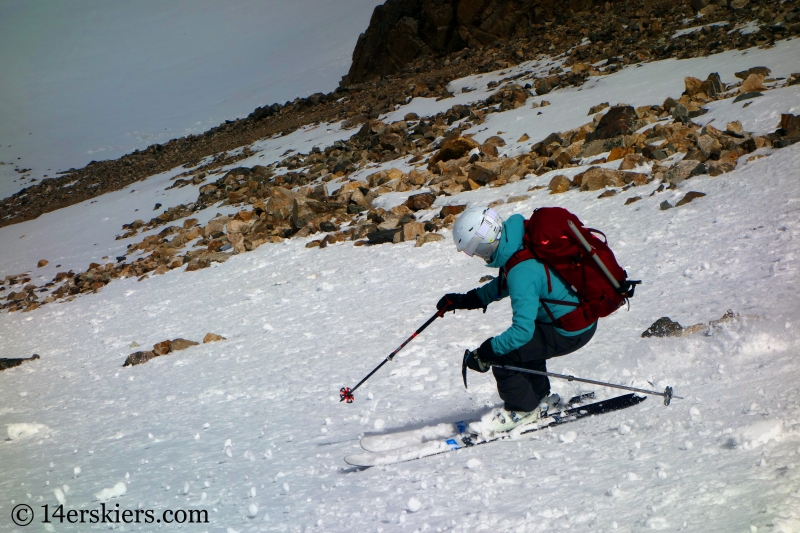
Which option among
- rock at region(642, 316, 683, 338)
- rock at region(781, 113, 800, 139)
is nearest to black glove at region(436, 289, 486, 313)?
rock at region(642, 316, 683, 338)

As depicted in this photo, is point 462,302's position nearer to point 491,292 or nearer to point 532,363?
point 491,292

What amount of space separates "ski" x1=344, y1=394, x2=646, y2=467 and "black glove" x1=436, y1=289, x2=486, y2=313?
2.93 ft

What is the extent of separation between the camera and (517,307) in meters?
3.84

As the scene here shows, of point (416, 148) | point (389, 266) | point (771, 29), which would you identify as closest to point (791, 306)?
point (389, 266)

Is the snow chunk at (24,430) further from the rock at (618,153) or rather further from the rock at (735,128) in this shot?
the rock at (735,128)

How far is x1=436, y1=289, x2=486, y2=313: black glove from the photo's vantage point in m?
4.53

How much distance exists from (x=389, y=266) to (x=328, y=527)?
21.6 ft

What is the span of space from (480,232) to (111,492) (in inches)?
126

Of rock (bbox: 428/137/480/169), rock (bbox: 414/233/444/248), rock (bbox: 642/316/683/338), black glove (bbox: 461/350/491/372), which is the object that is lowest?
rock (bbox: 642/316/683/338)

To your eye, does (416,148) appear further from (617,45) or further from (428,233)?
(617,45)

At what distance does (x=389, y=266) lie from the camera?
400 inches

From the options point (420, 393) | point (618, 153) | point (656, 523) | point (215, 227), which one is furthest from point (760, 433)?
point (215, 227)

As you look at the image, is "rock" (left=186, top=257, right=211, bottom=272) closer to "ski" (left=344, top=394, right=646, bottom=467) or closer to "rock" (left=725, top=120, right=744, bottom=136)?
"ski" (left=344, top=394, right=646, bottom=467)

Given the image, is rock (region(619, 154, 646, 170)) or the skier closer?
the skier
